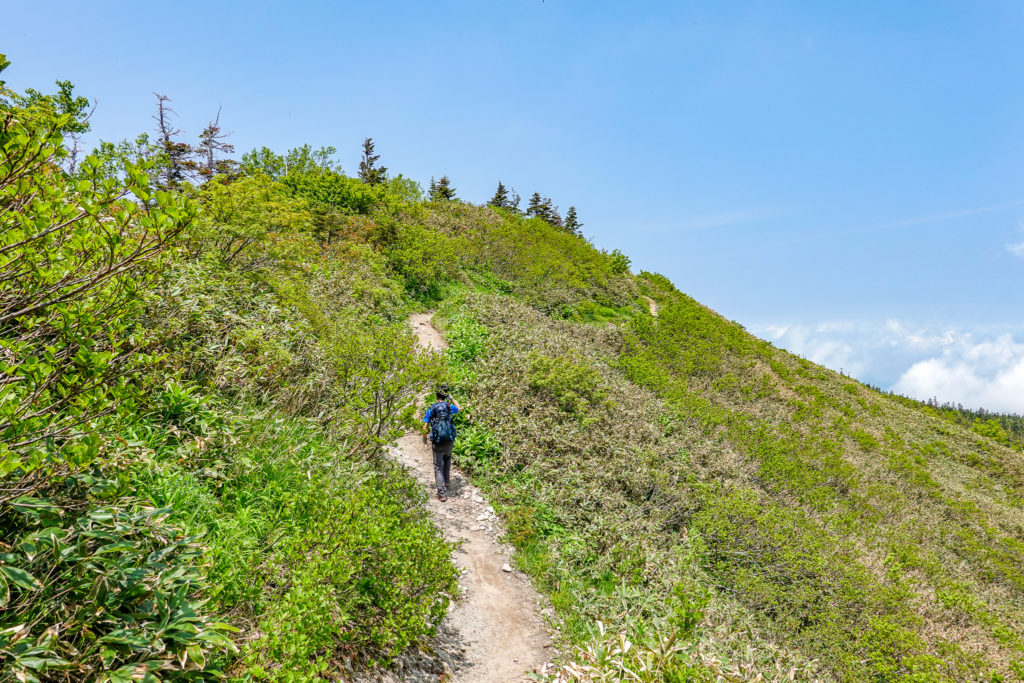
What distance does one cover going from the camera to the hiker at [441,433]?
8859 millimetres

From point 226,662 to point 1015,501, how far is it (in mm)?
27474

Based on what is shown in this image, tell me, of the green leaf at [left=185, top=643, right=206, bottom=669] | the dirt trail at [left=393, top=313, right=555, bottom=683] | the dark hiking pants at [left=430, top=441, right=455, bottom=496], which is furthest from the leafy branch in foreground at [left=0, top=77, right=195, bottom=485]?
the dark hiking pants at [left=430, top=441, right=455, bottom=496]

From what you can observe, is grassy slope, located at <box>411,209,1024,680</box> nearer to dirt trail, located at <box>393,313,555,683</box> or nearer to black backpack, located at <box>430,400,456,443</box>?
dirt trail, located at <box>393,313,555,683</box>

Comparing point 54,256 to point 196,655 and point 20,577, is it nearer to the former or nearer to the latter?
point 20,577

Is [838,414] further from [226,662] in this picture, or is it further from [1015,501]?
[226,662]

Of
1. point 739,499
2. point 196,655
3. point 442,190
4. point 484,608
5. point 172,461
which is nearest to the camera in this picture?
point 196,655

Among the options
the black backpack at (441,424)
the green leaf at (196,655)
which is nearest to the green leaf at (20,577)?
the green leaf at (196,655)

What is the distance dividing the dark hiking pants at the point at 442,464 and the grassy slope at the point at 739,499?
1125mm

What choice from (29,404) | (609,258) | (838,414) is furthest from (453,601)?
(609,258)

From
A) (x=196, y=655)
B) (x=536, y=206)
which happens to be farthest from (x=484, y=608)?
(x=536, y=206)

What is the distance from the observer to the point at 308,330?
8.96 meters

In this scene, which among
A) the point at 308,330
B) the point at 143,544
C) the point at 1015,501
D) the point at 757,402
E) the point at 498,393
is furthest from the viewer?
the point at 757,402

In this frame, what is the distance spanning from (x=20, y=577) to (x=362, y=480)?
12.3ft

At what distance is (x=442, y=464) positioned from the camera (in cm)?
917
